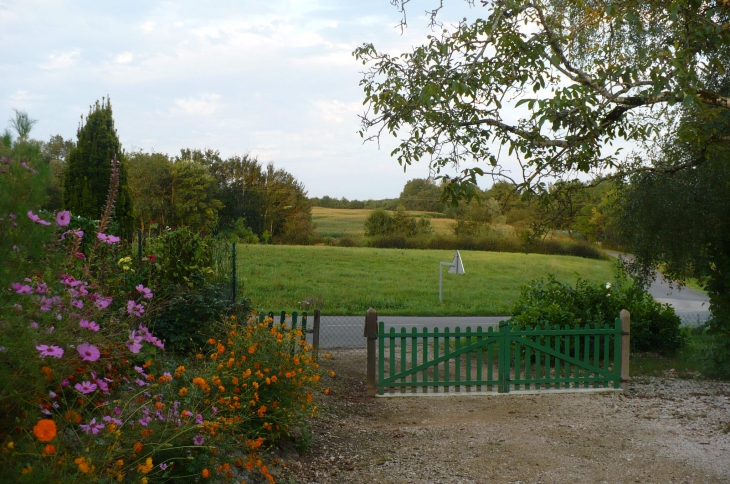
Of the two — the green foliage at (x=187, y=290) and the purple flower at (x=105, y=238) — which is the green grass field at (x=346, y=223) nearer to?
the green foliage at (x=187, y=290)

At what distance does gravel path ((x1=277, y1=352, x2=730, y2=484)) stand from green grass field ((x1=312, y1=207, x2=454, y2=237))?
33.2 m

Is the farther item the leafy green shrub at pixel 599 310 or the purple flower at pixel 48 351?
the leafy green shrub at pixel 599 310

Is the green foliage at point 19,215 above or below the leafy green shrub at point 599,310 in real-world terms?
above

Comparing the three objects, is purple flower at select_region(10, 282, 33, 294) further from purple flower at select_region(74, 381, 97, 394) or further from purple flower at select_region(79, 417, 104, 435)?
purple flower at select_region(79, 417, 104, 435)

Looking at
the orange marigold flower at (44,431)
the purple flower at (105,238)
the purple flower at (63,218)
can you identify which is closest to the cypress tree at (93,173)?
the purple flower at (105,238)

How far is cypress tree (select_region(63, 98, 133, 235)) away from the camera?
15.2m

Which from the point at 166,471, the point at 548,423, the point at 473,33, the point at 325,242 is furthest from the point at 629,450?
the point at 325,242

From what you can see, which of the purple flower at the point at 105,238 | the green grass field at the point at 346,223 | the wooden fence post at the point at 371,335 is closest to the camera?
the purple flower at the point at 105,238

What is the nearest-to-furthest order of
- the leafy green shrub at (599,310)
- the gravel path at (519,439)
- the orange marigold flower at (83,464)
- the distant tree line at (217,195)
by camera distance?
the orange marigold flower at (83,464)
the gravel path at (519,439)
the leafy green shrub at (599,310)
the distant tree line at (217,195)

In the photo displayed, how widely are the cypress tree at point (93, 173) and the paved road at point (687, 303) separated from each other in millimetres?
13626

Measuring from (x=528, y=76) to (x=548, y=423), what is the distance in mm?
4171

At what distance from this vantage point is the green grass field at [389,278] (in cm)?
1859

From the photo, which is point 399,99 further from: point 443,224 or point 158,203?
point 443,224

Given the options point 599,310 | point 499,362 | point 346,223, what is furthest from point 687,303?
point 346,223
